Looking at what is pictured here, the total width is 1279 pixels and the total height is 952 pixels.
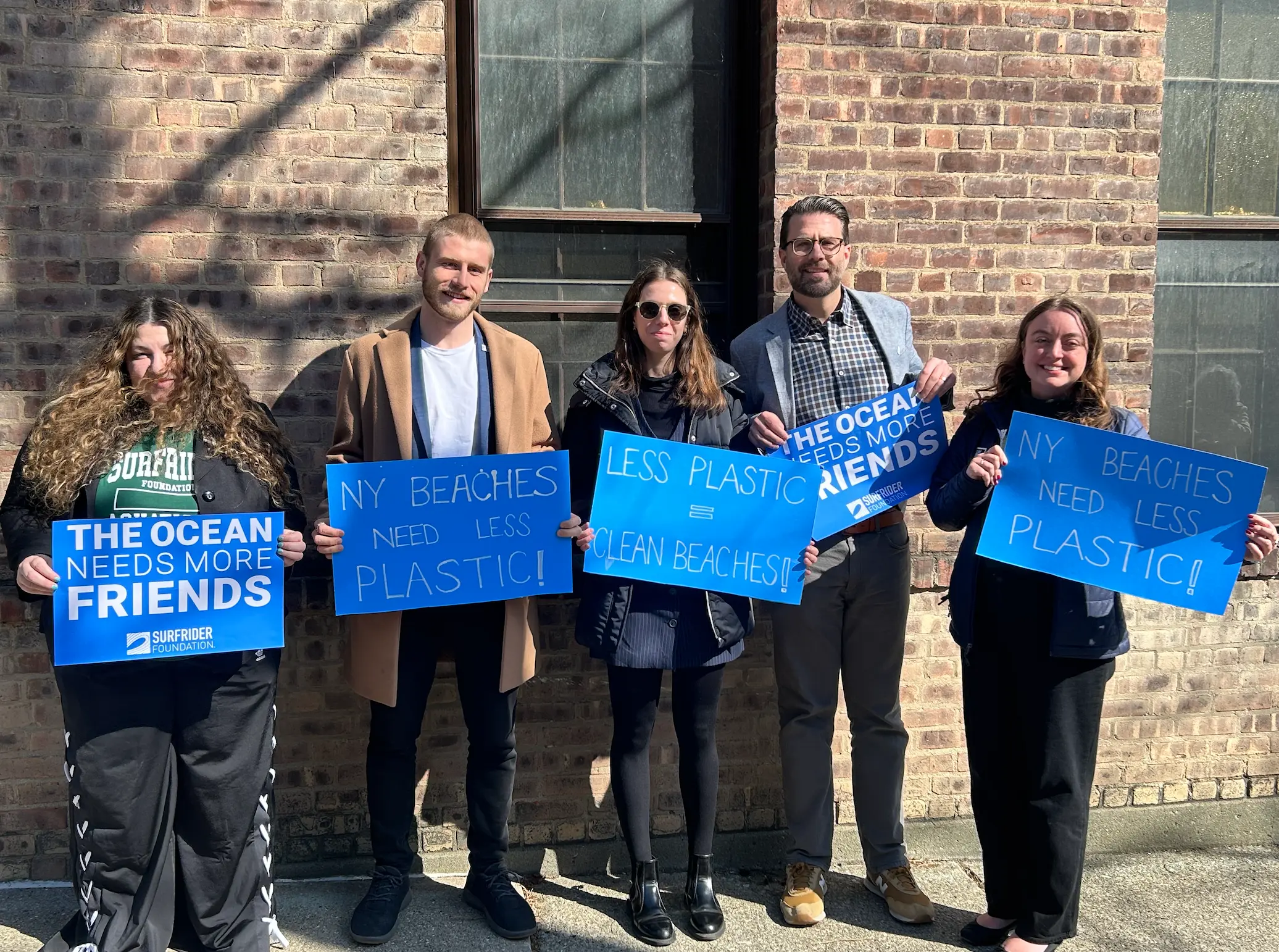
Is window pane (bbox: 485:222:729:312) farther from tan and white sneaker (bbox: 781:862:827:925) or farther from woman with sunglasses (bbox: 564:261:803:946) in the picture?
tan and white sneaker (bbox: 781:862:827:925)

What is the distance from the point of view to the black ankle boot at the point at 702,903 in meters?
3.50

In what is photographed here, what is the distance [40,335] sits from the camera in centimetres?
358

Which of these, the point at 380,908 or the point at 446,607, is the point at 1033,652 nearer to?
the point at 446,607

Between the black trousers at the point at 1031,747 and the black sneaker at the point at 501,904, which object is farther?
the black sneaker at the point at 501,904

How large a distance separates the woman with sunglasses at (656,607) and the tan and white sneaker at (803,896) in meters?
0.27

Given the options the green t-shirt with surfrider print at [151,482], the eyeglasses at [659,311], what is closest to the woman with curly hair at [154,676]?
the green t-shirt with surfrider print at [151,482]

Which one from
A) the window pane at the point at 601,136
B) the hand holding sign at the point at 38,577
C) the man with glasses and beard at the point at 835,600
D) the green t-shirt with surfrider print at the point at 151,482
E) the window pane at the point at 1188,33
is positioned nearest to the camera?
the hand holding sign at the point at 38,577

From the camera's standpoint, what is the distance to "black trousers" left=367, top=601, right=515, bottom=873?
3.41 metres

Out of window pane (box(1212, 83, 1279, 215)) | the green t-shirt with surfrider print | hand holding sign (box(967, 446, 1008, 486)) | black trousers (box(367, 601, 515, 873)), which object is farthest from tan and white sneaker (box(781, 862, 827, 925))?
window pane (box(1212, 83, 1279, 215))

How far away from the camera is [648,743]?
3.49m

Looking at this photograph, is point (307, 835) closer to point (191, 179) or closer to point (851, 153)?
point (191, 179)

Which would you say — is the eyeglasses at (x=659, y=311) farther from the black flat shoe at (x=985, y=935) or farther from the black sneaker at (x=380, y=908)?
the black flat shoe at (x=985, y=935)

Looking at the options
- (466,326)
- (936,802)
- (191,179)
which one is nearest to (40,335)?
(191,179)

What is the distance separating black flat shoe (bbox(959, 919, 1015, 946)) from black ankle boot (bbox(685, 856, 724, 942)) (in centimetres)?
82
